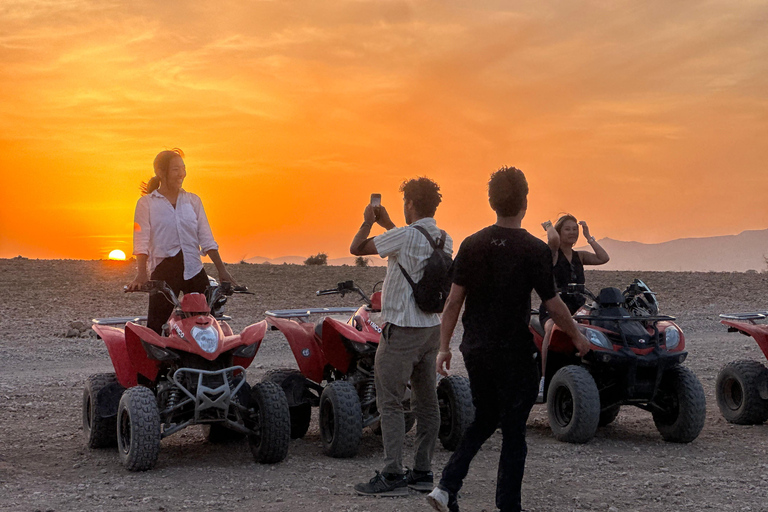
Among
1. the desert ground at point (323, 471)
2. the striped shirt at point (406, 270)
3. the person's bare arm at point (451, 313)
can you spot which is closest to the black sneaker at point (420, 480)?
the desert ground at point (323, 471)

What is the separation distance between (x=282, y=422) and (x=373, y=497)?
4.08 feet

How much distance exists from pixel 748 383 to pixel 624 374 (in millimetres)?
1836

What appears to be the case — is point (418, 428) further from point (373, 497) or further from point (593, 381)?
point (593, 381)

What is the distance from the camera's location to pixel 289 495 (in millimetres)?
5918

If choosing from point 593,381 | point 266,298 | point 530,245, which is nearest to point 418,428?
point 530,245

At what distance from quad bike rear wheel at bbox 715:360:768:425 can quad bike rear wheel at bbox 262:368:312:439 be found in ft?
13.9

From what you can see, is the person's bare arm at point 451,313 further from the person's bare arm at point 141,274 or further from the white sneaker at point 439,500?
the person's bare arm at point 141,274

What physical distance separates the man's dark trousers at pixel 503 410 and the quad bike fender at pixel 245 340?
2.50 m

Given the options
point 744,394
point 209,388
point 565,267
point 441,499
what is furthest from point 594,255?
point 441,499

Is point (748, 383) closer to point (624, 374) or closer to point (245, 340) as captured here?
point (624, 374)

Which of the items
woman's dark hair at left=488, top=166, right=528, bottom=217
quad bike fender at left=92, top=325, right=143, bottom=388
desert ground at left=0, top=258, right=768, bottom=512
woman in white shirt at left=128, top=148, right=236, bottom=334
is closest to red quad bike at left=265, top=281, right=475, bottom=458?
desert ground at left=0, top=258, right=768, bottom=512

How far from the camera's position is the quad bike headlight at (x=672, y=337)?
7.78 metres

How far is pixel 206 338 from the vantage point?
6.74m

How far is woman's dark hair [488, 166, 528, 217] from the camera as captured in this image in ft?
16.0
